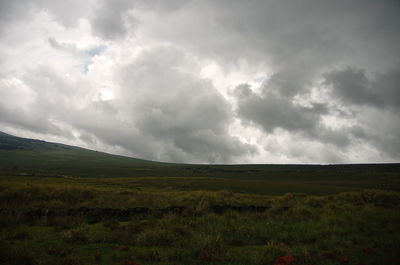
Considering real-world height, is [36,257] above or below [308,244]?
below

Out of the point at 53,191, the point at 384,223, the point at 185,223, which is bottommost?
the point at 53,191

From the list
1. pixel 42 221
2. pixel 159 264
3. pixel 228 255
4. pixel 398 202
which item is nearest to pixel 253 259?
pixel 228 255

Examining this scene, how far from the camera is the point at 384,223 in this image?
11672mm

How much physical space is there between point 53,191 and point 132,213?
1076cm

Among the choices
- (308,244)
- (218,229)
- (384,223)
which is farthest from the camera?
(384,223)

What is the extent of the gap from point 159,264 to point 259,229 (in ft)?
18.5

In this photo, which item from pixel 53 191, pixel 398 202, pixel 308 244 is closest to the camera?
pixel 308 244

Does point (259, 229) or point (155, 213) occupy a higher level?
point (259, 229)

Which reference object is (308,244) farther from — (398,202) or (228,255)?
(398,202)

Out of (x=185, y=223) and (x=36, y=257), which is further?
(x=185, y=223)

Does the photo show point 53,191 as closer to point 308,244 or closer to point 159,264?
point 159,264

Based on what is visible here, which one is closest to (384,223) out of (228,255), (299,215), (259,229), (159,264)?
(299,215)

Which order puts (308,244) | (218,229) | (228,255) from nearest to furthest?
1. (228,255)
2. (308,244)
3. (218,229)

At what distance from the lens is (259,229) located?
10.7 meters
